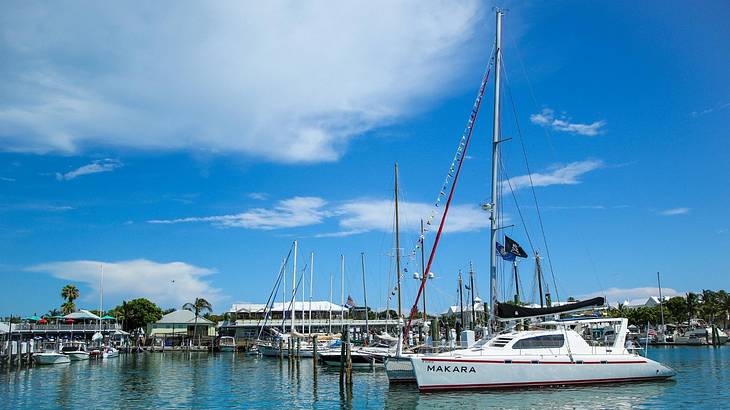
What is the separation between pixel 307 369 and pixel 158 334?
187ft

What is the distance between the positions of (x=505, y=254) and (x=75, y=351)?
55.7 metres

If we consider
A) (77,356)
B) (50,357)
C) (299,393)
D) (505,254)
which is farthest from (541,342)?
(77,356)

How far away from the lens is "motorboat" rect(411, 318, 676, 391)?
29234mm

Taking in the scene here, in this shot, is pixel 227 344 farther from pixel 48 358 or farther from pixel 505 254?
pixel 505 254

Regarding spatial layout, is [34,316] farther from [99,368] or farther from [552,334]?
[552,334]

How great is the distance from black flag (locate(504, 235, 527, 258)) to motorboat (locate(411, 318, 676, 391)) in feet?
13.4

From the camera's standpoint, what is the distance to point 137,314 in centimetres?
10475

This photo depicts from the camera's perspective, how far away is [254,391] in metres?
36.2

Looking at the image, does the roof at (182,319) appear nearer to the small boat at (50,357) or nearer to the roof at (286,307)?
the roof at (286,307)

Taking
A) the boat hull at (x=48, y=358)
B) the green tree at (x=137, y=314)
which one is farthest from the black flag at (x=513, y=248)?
the green tree at (x=137, y=314)

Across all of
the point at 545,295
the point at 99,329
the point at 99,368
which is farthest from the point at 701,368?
the point at 99,329

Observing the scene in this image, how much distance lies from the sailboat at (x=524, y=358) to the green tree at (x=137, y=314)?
86.5 meters

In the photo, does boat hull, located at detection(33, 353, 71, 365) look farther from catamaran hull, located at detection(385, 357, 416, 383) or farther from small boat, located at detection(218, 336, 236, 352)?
catamaran hull, located at detection(385, 357, 416, 383)

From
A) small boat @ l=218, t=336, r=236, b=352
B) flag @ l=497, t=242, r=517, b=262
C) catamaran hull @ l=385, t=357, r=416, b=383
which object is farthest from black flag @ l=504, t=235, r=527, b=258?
small boat @ l=218, t=336, r=236, b=352
